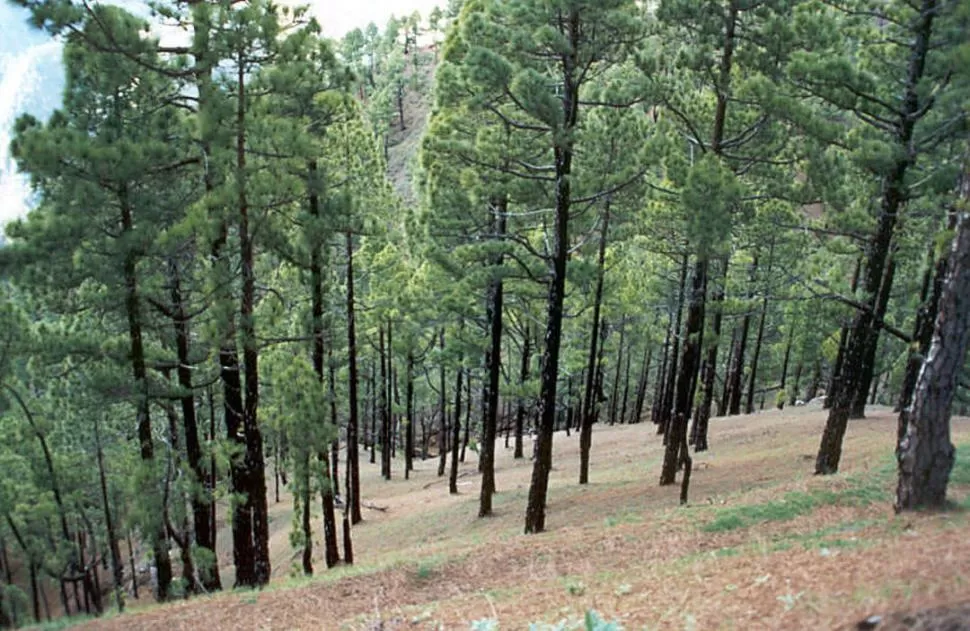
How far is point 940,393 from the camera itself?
7.30m

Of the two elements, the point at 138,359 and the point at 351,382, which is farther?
the point at 351,382

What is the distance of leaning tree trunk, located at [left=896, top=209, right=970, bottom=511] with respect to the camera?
712 cm

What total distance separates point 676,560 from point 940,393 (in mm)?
3456

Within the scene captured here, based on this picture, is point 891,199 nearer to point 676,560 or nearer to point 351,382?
point 676,560

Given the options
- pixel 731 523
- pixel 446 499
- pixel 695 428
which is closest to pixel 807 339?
pixel 695 428

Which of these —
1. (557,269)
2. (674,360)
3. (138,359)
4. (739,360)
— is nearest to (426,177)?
(557,269)

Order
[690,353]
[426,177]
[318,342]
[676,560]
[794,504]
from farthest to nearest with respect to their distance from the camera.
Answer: [426,177], [690,353], [318,342], [794,504], [676,560]

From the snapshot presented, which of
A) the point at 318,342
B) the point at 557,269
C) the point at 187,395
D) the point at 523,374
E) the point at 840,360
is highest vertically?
the point at 557,269

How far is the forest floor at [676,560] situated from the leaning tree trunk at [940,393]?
1.13ft

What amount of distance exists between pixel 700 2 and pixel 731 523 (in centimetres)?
902

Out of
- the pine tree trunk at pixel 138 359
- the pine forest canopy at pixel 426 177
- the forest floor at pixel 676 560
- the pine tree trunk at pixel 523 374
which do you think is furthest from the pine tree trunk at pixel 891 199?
the pine tree trunk at pixel 138 359

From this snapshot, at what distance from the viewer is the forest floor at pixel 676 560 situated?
17.3 feet

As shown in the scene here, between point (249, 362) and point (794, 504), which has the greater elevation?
point (249, 362)

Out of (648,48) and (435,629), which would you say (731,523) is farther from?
(648,48)
